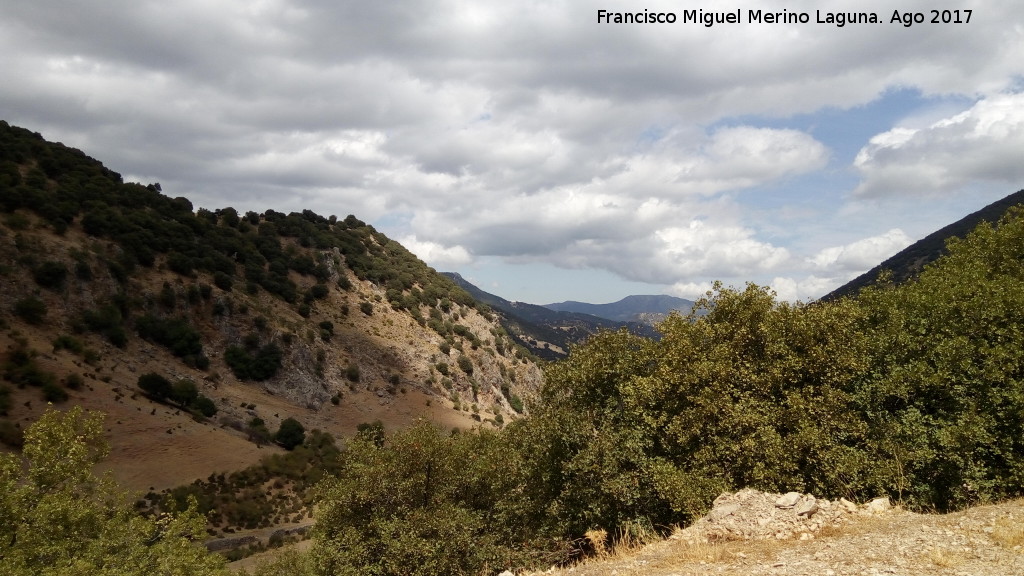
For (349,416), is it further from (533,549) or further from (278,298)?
(533,549)

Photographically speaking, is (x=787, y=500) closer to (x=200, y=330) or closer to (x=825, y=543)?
(x=825, y=543)

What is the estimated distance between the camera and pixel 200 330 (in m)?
67.8

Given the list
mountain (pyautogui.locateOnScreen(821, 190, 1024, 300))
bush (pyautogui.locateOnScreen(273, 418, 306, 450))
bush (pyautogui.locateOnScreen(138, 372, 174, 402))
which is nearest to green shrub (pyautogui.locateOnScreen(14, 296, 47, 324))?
bush (pyautogui.locateOnScreen(138, 372, 174, 402))

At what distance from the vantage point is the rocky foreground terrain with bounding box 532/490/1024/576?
36.2 ft

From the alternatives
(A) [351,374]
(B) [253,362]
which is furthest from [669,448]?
(A) [351,374]

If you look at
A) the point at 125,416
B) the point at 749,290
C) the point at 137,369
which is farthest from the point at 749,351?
the point at 137,369

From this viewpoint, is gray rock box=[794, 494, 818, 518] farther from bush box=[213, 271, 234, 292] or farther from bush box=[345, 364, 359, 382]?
bush box=[213, 271, 234, 292]

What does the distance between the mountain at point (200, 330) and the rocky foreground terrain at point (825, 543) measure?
43461 millimetres

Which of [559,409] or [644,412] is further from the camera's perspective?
[559,409]

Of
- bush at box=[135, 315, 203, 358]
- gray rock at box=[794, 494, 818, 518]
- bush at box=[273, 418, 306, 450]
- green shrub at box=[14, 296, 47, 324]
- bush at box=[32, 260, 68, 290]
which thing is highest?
bush at box=[32, 260, 68, 290]

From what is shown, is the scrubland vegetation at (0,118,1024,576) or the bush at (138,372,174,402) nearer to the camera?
the scrubland vegetation at (0,118,1024,576)

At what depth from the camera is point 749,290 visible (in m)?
20.5

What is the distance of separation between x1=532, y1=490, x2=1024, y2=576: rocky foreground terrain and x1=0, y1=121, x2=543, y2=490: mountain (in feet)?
143

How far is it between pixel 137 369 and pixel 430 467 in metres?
49.4
